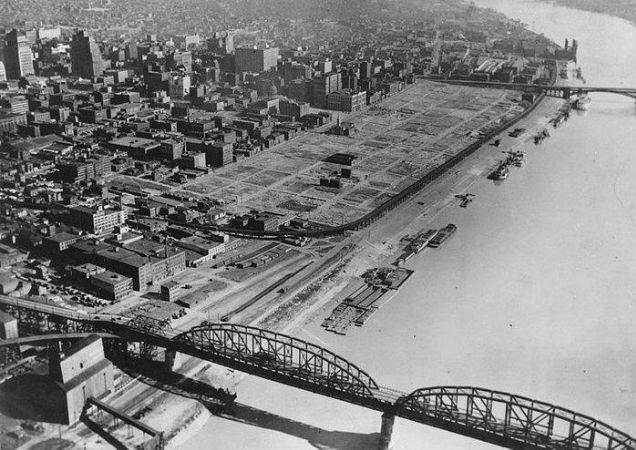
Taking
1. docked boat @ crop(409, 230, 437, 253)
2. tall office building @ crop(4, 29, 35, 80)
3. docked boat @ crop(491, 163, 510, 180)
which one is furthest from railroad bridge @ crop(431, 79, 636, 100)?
tall office building @ crop(4, 29, 35, 80)

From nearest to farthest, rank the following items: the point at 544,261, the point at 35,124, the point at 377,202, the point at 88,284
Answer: the point at 88,284 → the point at 544,261 → the point at 377,202 → the point at 35,124

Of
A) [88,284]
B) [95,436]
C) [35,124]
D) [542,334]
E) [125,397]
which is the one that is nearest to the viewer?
[95,436]

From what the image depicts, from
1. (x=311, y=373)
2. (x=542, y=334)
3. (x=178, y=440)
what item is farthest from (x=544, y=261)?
(x=178, y=440)

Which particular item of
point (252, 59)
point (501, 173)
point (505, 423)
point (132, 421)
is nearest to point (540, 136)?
point (501, 173)

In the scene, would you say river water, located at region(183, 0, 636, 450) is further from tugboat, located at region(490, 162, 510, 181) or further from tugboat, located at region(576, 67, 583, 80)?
tugboat, located at region(576, 67, 583, 80)

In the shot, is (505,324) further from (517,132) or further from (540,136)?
(517,132)

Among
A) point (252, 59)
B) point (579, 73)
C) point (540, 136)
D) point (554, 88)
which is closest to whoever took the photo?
point (540, 136)

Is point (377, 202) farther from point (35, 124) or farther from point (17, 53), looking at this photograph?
point (17, 53)
